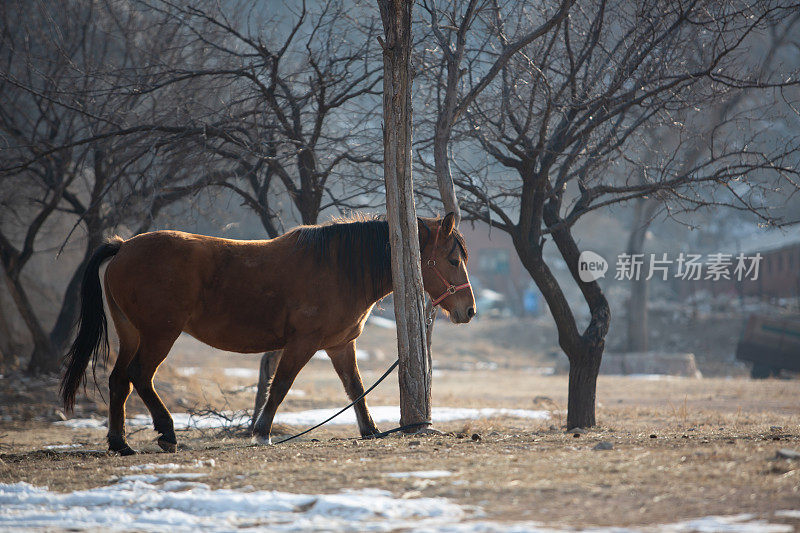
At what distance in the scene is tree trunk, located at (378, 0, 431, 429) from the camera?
252 inches

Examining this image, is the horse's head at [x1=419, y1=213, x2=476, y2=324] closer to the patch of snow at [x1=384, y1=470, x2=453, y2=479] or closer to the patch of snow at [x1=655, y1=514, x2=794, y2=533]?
the patch of snow at [x1=384, y1=470, x2=453, y2=479]

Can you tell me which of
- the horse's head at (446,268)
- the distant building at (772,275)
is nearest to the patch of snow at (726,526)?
the horse's head at (446,268)

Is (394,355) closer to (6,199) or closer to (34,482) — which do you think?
(6,199)

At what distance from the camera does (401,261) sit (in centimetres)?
649

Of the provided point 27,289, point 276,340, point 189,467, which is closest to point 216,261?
point 276,340

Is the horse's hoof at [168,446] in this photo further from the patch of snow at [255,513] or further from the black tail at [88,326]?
the patch of snow at [255,513]

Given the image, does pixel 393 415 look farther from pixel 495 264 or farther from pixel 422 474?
pixel 495 264

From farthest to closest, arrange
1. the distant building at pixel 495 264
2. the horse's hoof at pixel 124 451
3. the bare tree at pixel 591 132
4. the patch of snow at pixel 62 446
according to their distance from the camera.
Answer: the distant building at pixel 495 264, the bare tree at pixel 591 132, the patch of snow at pixel 62 446, the horse's hoof at pixel 124 451

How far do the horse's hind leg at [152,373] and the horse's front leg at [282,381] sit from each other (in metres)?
0.73

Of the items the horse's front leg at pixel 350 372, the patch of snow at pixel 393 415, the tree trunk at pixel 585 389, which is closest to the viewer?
the horse's front leg at pixel 350 372

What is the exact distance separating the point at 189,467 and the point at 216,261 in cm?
223

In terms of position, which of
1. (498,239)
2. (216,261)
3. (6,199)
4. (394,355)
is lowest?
(394,355)

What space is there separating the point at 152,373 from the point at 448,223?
2.98 meters

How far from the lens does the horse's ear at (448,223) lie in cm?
678
